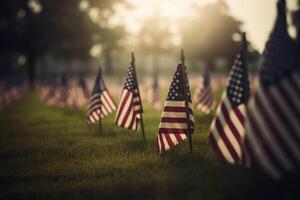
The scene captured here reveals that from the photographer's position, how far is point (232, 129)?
10.9 m

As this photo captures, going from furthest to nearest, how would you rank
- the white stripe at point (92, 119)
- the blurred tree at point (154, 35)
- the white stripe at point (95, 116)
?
1. the blurred tree at point (154, 35)
2. the white stripe at point (92, 119)
3. the white stripe at point (95, 116)

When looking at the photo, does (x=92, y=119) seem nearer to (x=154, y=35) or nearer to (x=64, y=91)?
(x=64, y=91)

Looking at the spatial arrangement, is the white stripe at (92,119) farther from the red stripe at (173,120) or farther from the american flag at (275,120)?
the american flag at (275,120)

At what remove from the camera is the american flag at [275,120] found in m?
9.09

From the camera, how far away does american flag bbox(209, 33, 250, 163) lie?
10797mm

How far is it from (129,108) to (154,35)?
91272 mm

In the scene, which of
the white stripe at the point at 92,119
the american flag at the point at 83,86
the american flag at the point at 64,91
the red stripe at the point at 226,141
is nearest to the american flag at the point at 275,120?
the red stripe at the point at 226,141

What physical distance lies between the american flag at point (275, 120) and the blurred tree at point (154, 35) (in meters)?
96.8

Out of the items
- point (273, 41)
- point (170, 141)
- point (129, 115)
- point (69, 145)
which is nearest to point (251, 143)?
point (273, 41)

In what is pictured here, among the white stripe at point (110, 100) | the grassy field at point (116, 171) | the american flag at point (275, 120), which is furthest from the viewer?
the white stripe at point (110, 100)

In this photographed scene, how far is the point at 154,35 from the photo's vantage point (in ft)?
348

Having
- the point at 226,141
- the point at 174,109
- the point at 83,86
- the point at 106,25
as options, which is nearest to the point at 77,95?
the point at 83,86

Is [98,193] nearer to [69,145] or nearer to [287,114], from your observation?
[287,114]

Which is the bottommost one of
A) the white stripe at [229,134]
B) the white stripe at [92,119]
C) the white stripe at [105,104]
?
the white stripe at [229,134]
